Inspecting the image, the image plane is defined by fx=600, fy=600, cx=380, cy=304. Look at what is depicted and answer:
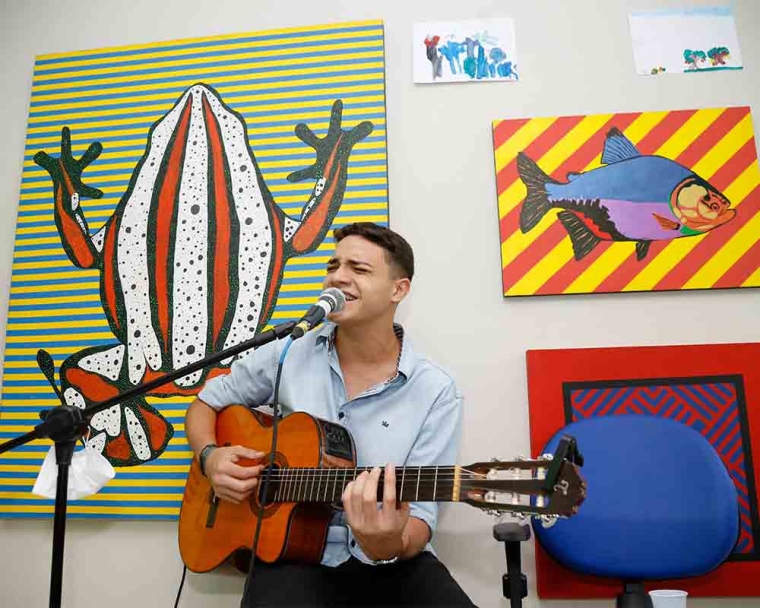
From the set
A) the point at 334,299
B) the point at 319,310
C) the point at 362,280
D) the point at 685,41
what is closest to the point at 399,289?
the point at 362,280

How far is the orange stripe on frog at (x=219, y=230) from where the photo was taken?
2035 millimetres

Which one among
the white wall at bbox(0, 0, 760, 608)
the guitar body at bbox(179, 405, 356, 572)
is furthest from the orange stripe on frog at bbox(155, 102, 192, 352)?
the guitar body at bbox(179, 405, 356, 572)

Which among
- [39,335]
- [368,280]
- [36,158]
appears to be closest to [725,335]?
[368,280]

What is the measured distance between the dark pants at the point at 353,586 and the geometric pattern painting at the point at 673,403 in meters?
0.47

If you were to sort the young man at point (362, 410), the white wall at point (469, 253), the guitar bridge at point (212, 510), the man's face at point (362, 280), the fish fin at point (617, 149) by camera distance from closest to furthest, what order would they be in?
the young man at point (362, 410), the guitar bridge at point (212, 510), the man's face at point (362, 280), the white wall at point (469, 253), the fish fin at point (617, 149)

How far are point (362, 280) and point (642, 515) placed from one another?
3.06 feet

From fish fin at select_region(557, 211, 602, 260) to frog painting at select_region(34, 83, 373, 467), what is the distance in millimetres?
736

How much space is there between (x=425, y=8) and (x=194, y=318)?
141 cm

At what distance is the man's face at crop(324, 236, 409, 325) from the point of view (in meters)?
1.66

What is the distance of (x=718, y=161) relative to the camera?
1950 millimetres

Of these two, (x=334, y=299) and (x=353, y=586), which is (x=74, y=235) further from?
(x=353, y=586)

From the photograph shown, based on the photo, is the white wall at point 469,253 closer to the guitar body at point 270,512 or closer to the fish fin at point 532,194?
the fish fin at point 532,194

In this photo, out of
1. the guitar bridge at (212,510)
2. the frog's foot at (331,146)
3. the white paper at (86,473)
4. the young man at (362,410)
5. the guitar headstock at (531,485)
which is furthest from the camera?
the frog's foot at (331,146)

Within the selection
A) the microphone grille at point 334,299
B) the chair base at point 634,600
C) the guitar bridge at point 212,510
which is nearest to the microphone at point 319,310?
the microphone grille at point 334,299
